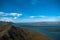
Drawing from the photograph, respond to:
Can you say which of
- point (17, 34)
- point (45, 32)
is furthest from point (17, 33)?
point (45, 32)

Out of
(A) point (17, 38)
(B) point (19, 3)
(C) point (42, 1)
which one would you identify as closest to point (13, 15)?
(B) point (19, 3)

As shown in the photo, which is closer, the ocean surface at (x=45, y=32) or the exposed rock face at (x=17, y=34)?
the exposed rock face at (x=17, y=34)

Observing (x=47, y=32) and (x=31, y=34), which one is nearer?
(x=31, y=34)

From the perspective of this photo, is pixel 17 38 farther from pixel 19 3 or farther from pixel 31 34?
pixel 19 3

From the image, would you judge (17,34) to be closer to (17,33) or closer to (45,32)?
(17,33)

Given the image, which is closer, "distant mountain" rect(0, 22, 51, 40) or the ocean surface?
"distant mountain" rect(0, 22, 51, 40)

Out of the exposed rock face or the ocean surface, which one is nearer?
the exposed rock face
